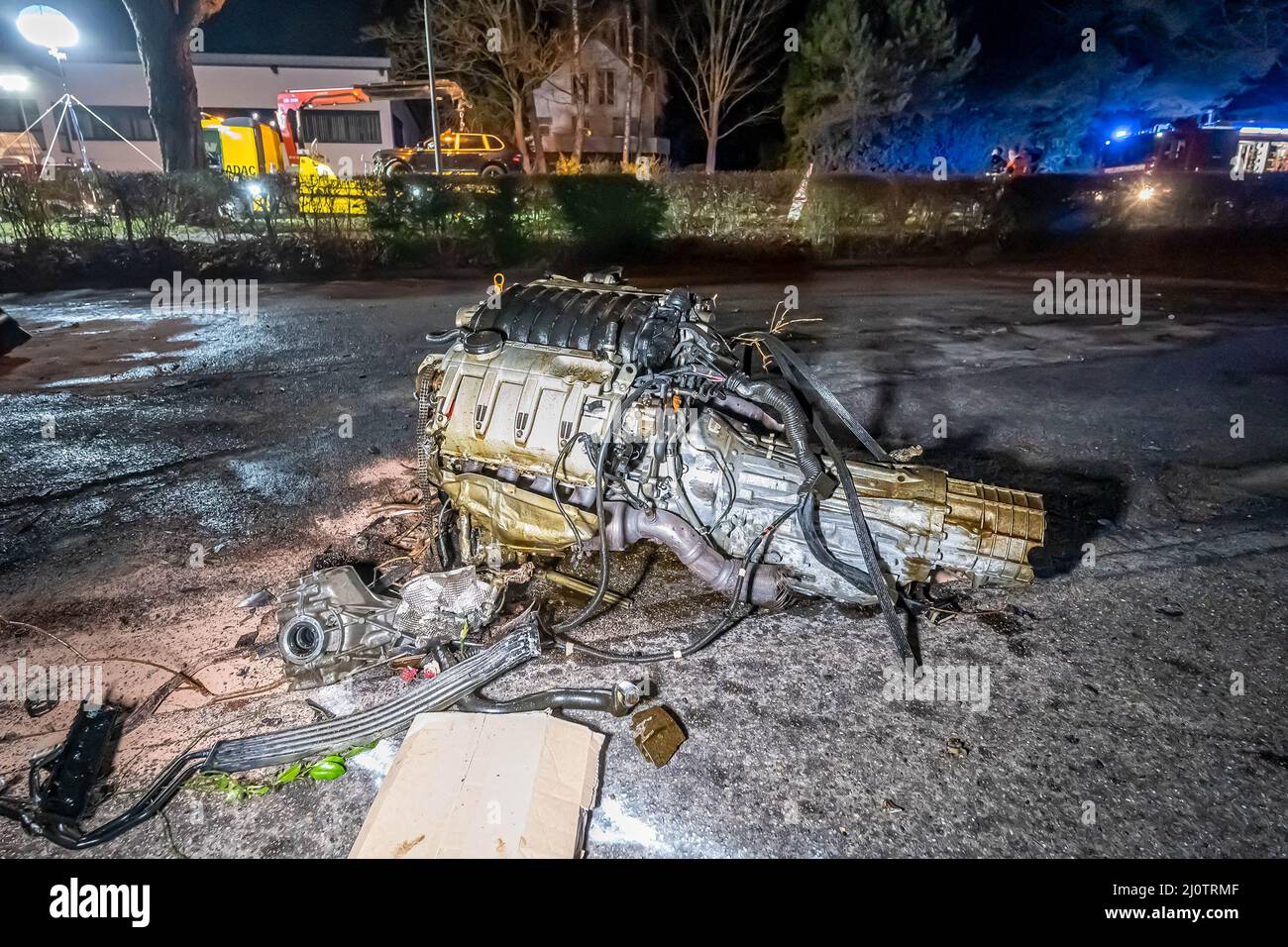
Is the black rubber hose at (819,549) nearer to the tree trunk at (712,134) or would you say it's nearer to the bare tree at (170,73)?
the bare tree at (170,73)

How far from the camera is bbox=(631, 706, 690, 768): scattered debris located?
2.86 metres

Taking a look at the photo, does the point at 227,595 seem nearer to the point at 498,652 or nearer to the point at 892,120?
the point at 498,652

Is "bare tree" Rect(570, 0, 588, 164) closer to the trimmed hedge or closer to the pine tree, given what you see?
the pine tree

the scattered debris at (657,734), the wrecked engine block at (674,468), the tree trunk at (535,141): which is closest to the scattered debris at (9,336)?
the wrecked engine block at (674,468)

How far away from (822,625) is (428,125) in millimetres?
38459

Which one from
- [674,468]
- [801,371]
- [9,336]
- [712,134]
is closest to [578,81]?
[712,134]

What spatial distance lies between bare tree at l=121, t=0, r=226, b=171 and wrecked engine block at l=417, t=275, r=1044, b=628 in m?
17.0

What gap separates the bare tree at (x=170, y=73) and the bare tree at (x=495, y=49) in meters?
10.8

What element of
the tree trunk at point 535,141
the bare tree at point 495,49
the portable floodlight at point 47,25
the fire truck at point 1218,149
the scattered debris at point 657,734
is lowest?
the scattered debris at point 657,734

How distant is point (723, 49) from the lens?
26172 millimetres

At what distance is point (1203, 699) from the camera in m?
3.20

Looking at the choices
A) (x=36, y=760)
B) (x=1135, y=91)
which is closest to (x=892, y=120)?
(x=1135, y=91)

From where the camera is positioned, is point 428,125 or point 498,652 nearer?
point 498,652

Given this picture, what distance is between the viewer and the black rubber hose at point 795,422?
3.26 metres
